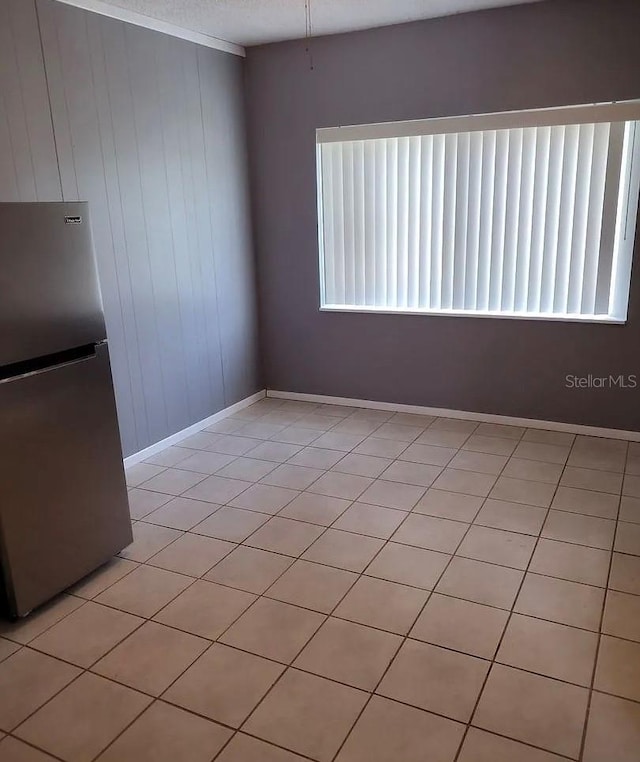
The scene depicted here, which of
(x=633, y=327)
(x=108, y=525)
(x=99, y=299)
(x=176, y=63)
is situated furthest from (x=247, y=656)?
(x=176, y=63)

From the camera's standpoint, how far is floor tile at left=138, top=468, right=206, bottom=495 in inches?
138

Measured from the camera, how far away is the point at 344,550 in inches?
111

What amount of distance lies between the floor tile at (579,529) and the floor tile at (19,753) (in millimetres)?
2150

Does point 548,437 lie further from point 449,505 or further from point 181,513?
point 181,513

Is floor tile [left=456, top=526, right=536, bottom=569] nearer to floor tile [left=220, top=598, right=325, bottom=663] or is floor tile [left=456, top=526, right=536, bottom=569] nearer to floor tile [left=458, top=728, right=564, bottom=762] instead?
floor tile [left=220, top=598, right=325, bottom=663]

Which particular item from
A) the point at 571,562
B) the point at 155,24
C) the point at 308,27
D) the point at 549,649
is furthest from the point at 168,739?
the point at 308,27

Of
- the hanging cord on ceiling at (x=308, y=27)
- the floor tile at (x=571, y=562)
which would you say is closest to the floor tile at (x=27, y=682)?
the floor tile at (x=571, y=562)

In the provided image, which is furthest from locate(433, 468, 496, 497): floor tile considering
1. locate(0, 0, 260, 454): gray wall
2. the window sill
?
locate(0, 0, 260, 454): gray wall

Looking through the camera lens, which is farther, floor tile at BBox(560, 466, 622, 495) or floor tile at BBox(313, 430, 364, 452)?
floor tile at BBox(313, 430, 364, 452)

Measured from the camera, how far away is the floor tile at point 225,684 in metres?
1.96

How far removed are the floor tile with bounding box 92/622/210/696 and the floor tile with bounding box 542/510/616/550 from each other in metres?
1.65

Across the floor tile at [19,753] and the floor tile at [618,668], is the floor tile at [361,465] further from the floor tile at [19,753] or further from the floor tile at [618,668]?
the floor tile at [19,753]

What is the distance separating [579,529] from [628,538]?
21cm

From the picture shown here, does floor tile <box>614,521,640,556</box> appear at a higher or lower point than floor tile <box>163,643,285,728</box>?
higher
